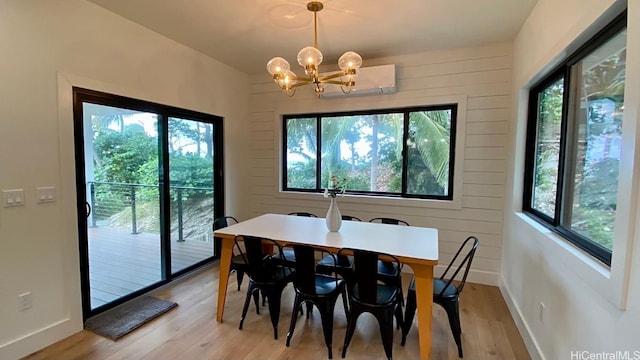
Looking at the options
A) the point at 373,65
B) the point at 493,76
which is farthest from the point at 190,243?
the point at 493,76

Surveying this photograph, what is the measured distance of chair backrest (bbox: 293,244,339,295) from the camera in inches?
88.8

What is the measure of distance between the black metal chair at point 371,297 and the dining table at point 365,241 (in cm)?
15

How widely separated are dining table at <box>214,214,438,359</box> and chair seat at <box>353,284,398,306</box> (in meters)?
0.20

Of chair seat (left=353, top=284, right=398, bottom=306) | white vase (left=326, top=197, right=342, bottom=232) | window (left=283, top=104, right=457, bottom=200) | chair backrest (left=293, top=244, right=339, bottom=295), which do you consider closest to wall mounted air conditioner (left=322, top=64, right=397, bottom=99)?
window (left=283, top=104, right=457, bottom=200)

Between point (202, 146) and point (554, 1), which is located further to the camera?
point (202, 146)

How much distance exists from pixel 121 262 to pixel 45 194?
124 cm

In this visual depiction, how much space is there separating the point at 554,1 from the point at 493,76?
53.3 inches

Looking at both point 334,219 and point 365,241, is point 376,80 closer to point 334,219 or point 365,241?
point 334,219

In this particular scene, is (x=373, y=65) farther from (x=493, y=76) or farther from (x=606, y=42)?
(x=606, y=42)

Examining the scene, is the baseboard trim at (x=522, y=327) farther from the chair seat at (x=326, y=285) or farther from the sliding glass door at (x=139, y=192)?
the sliding glass door at (x=139, y=192)

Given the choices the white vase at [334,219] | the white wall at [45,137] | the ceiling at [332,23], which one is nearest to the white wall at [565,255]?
the ceiling at [332,23]

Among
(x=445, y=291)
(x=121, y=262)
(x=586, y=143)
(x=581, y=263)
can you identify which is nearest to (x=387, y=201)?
(x=445, y=291)

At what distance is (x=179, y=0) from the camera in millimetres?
2496

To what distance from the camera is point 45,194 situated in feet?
7.53
